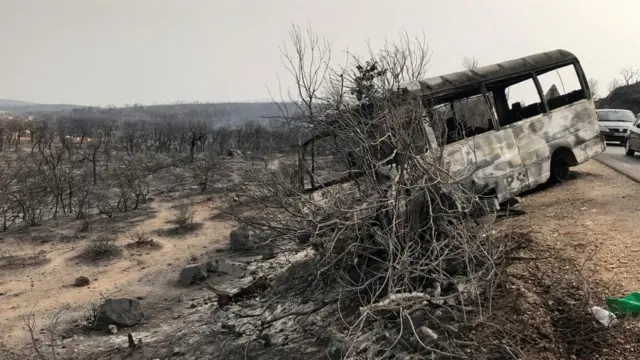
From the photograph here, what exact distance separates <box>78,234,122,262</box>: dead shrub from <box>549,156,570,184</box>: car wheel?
11.8 metres

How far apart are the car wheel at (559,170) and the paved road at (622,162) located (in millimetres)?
1453

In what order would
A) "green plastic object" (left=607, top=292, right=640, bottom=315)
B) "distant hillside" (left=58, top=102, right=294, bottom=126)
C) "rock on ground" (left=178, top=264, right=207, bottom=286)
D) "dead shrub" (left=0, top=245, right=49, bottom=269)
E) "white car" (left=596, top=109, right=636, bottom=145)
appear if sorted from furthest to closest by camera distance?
"distant hillside" (left=58, top=102, right=294, bottom=126), "white car" (left=596, top=109, right=636, bottom=145), "dead shrub" (left=0, top=245, right=49, bottom=269), "rock on ground" (left=178, top=264, right=207, bottom=286), "green plastic object" (left=607, top=292, right=640, bottom=315)

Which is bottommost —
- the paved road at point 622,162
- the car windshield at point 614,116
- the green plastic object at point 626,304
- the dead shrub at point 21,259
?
the dead shrub at point 21,259

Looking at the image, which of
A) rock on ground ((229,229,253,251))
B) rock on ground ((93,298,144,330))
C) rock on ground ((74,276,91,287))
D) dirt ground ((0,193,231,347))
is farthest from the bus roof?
rock on ground ((74,276,91,287))

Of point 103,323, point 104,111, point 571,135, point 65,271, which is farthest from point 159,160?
point 104,111

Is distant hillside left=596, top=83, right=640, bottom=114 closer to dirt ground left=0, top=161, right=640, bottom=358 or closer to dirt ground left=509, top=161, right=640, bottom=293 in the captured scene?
dirt ground left=0, top=161, right=640, bottom=358

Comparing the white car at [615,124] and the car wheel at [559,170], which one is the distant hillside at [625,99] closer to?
the white car at [615,124]

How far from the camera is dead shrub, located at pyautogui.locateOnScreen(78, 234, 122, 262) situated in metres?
14.6

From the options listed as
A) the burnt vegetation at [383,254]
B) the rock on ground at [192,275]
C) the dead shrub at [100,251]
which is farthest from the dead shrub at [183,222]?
the burnt vegetation at [383,254]

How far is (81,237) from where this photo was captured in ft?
54.8

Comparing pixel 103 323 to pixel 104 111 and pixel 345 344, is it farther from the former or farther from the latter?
pixel 104 111

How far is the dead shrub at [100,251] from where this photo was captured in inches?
575

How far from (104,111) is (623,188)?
469 feet

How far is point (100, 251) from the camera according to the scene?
14.8 meters
